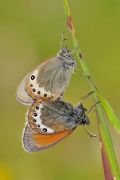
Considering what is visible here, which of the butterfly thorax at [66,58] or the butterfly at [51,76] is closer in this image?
the butterfly at [51,76]

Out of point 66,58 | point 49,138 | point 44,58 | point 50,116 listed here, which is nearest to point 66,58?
point 66,58

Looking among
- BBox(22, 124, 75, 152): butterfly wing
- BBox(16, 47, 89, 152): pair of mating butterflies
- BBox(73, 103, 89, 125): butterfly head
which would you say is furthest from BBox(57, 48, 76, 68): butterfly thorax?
BBox(22, 124, 75, 152): butterfly wing

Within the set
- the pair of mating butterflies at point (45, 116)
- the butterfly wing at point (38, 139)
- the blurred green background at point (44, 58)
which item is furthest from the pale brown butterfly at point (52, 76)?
the blurred green background at point (44, 58)

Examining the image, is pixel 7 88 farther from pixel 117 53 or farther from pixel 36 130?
pixel 36 130

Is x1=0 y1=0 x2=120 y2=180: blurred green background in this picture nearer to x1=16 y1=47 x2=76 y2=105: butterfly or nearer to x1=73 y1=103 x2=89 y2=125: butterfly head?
x1=16 y1=47 x2=76 y2=105: butterfly

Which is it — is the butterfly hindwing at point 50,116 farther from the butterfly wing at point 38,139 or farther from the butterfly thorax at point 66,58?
the butterfly thorax at point 66,58

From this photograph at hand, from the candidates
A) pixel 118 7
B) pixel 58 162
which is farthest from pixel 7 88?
pixel 118 7
